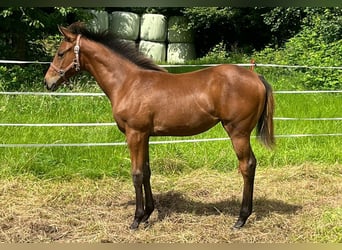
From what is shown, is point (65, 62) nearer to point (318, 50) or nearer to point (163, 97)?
point (163, 97)

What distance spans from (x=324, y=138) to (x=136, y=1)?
17.6 ft

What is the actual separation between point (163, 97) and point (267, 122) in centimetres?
85

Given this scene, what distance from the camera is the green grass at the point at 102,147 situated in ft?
15.9

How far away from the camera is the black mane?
347cm

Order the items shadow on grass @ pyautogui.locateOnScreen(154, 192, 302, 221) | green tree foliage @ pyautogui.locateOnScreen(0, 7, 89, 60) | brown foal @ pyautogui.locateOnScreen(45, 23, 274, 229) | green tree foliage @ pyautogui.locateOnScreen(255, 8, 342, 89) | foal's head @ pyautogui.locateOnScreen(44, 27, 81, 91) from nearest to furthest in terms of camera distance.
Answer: brown foal @ pyautogui.locateOnScreen(45, 23, 274, 229) → foal's head @ pyautogui.locateOnScreen(44, 27, 81, 91) → shadow on grass @ pyautogui.locateOnScreen(154, 192, 302, 221) → green tree foliage @ pyautogui.locateOnScreen(0, 7, 89, 60) → green tree foliage @ pyautogui.locateOnScreen(255, 8, 342, 89)

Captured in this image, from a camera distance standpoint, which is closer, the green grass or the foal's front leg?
the foal's front leg

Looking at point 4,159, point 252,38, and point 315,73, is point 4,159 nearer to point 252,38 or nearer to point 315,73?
point 315,73

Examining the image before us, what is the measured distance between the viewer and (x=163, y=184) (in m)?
4.67

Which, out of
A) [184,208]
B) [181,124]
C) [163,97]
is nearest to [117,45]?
[163,97]

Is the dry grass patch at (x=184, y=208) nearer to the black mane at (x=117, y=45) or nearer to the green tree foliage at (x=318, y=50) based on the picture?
the black mane at (x=117, y=45)

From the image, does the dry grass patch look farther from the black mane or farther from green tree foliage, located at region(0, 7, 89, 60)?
green tree foliage, located at region(0, 7, 89, 60)

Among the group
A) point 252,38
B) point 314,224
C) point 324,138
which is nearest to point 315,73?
point 324,138

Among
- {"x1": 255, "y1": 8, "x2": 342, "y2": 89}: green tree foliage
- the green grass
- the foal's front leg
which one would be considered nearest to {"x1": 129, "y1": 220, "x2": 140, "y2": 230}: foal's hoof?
the foal's front leg

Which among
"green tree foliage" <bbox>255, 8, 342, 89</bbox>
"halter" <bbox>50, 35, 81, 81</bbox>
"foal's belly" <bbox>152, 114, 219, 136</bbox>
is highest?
"halter" <bbox>50, 35, 81, 81</bbox>
